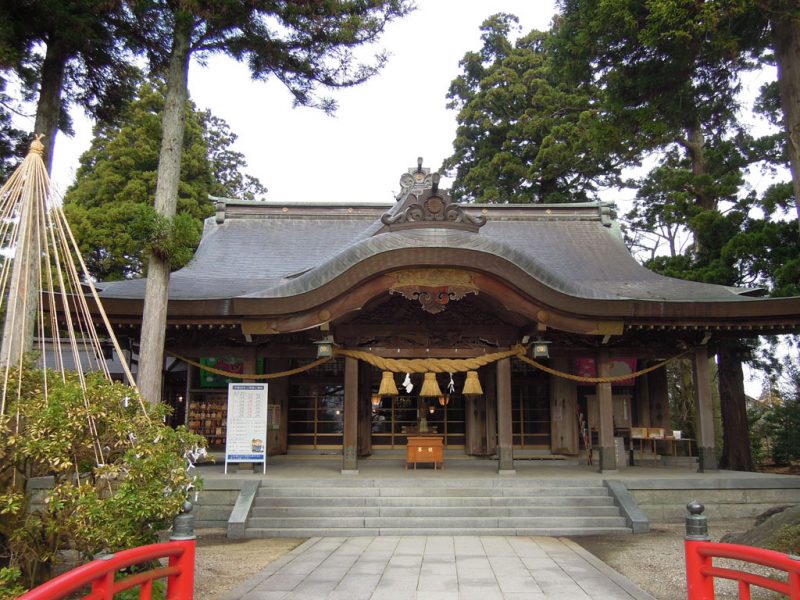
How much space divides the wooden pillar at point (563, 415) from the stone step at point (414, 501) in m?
4.52

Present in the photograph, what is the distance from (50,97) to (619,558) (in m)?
10.3

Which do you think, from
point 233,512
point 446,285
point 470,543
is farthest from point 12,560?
point 446,285

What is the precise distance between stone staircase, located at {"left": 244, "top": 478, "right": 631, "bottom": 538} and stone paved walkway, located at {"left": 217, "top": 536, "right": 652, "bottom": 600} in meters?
0.57

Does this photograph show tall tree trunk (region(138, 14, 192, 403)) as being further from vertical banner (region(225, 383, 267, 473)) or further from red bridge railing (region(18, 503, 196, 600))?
red bridge railing (region(18, 503, 196, 600))

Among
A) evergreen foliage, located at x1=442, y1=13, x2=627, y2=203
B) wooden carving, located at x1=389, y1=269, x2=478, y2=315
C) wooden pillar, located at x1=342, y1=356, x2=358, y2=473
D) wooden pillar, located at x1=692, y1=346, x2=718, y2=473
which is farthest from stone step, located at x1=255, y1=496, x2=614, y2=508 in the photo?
evergreen foliage, located at x1=442, y1=13, x2=627, y2=203

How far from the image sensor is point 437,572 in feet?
21.5

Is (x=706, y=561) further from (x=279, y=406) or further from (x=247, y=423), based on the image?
(x=279, y=406)

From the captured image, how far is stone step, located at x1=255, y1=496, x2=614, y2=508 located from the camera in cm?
952

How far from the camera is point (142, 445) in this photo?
5156mm

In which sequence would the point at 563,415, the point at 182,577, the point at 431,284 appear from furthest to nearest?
the point at 563,415 < the point at 431,284 < the point at 182,577

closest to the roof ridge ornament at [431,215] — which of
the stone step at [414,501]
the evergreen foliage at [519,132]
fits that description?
the stone step at [414,501]

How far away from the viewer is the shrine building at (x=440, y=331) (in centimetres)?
1071

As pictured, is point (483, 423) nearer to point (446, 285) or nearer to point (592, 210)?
point (446, 285)

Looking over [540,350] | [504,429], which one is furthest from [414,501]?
→ [540,350]
